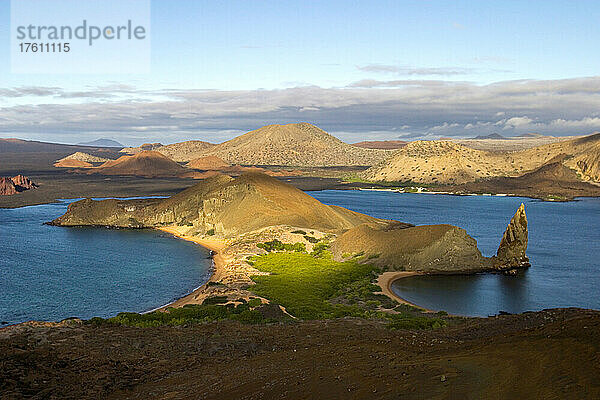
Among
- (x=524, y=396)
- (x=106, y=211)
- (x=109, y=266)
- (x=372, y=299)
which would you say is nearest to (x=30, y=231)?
(x=106, y=211)

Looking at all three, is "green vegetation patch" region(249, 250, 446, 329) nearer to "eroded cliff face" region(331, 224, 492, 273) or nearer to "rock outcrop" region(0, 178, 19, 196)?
"eroded cliff face" region(331, 224, 492, 273)

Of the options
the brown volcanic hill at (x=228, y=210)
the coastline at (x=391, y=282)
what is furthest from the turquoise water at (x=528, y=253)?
the brown volcanic hill at (x=228, y=210)

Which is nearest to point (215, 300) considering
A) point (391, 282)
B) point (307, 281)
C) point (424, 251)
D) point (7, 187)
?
point (307, 281)

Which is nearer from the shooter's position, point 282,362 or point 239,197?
point 282,362

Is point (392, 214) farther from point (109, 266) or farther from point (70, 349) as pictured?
point (70, 349)

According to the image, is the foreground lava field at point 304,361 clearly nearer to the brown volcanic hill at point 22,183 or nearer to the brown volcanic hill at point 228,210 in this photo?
the brown volcanic hill at point 228,210

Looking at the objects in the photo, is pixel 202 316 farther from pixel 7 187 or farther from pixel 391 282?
pixel 7 187
